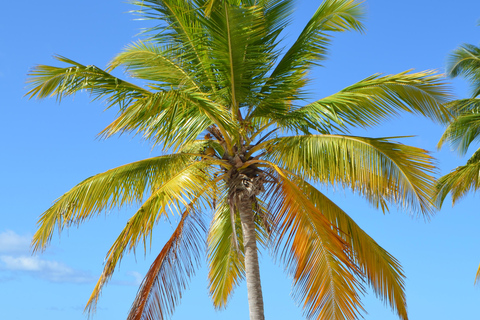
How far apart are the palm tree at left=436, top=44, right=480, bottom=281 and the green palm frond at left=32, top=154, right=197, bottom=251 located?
9.70m

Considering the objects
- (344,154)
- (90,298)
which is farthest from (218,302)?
(344,154)

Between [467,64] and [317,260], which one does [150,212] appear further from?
[467,64]

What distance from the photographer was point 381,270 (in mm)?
7922

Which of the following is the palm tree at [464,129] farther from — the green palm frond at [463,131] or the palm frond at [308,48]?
the palm frond at [308,48]

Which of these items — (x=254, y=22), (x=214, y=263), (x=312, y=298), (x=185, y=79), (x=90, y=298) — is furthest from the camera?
(x=214, y=263)

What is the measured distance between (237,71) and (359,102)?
1.90 meters

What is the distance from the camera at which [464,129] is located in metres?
15.5

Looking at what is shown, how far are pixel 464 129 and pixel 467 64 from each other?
7.29 ft

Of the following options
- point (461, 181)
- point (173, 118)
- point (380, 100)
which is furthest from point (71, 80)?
point (461, 181)

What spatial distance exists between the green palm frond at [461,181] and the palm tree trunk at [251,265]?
9095mm

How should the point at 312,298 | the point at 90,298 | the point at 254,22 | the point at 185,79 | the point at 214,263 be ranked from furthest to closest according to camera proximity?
the point at 214,263 < the point at 185,79 < the point at 254,22 < the point at 90,298 < the point at 312,298

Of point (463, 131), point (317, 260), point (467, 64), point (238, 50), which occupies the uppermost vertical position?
point (467, 64)

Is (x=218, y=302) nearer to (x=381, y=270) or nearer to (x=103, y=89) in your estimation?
(x=381, y=270)

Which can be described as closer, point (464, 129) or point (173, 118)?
point (173, 118)
